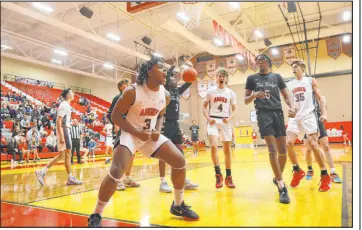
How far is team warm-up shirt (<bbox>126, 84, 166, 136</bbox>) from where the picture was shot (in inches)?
92.6

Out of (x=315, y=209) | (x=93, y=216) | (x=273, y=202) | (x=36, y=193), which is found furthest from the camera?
(x=36, y=193)

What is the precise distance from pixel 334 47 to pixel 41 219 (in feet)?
60.1

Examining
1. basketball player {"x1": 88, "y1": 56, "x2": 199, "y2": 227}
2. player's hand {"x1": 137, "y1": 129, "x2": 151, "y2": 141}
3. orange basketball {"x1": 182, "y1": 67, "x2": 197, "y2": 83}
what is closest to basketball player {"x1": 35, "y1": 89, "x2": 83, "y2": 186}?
orange basketball {"x1": 182, "y1": 67, "x2": 197, "y2": 83}

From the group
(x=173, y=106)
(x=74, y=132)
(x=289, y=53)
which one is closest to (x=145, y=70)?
(x=173, y=106)

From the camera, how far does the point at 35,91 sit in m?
20.8

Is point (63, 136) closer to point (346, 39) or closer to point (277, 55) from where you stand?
point (277, 55)

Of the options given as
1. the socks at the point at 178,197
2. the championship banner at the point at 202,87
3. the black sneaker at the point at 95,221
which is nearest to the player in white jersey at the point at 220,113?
the socks at the point at 178,197

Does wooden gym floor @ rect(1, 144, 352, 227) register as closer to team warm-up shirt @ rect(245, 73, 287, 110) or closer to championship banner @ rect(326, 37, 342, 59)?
team warm-up shirt @ rect(245, 73, 287, 110)

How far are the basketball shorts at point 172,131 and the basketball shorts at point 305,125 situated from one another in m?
1.73

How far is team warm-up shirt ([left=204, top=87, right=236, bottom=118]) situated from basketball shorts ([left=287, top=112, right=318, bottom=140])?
3.25 feet

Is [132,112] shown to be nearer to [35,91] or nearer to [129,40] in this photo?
[129,40]

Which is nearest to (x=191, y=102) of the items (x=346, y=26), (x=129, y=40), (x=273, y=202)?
(x=129, y=40)

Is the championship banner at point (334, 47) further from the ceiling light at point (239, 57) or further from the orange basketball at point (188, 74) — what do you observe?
the orange basketball at point (188, 74)

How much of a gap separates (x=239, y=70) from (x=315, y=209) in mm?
17447
